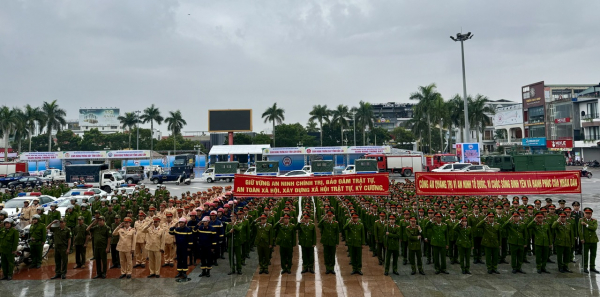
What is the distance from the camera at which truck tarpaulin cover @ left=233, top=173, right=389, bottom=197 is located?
1044 centimetres

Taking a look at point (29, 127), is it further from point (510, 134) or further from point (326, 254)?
point (510, 134)

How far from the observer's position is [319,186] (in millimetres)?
10633

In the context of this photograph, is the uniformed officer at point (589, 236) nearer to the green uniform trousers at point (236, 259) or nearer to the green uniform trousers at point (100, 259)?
the green uniform trousers at point (236, 259)

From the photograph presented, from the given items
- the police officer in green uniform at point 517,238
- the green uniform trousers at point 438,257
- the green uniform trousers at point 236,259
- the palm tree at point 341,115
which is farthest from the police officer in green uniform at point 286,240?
the palm tree at point 341,115

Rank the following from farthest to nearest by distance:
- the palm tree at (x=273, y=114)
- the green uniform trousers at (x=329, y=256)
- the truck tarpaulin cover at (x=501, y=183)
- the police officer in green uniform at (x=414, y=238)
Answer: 1. the palm tree at (x=273, y=114)
2. the truck tarpaulin cover at (x=501, y=183)
3. the green uniform trousers at (x=329, y=256)
4. the police officer in green uniform at (x=414, y=238)

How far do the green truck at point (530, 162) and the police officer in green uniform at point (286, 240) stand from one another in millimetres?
32966

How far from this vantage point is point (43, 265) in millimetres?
10508

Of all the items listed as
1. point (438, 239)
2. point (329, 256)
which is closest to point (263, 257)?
point (329, 256)

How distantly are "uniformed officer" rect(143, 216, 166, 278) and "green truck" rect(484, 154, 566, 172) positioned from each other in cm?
3510

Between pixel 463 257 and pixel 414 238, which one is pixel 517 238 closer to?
pixel 463 257

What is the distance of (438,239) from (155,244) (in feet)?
21.5

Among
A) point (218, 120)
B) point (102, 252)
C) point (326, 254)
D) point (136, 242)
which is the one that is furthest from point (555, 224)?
point (218, 120)

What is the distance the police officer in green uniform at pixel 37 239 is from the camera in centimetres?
984

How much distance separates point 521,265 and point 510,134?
66752 millimetres
